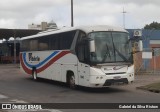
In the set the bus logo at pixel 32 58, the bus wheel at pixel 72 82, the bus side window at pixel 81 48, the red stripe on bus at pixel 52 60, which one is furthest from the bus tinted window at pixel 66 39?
the bus logo at pixel 32 58

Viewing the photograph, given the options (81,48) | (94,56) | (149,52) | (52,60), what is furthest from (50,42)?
(149,52)

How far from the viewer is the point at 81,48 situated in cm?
1944

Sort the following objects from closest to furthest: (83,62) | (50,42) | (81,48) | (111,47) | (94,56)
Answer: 1. (94,56)
2. (111,47)
3. (83,62)
4. (81,48)
5. (50,42)

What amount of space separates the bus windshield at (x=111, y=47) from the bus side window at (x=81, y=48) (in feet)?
1.70

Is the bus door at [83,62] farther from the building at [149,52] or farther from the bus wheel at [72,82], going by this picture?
the building at [149,52]

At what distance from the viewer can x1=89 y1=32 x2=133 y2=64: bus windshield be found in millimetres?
18562

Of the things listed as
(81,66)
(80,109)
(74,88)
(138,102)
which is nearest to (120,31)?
(81,66)

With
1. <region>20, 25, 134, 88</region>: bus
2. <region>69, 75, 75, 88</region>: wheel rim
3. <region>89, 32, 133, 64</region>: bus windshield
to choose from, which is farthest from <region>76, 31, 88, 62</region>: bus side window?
<region>69, 75, 75, 88</region>: wheel rim

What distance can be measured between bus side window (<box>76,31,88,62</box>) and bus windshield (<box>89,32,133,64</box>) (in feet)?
1.70

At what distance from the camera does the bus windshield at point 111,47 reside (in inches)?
731

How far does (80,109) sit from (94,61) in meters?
5.04

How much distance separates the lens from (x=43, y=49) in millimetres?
25406

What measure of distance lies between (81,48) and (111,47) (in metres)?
1.49

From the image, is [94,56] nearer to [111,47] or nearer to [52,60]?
[111,47]
